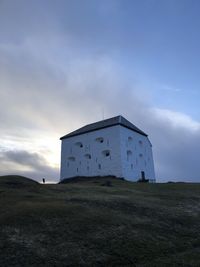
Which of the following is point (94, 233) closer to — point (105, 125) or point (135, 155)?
point (105, 125)

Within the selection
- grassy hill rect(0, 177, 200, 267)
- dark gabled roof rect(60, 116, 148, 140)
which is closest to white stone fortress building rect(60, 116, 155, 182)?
dark gabled roof rect(60, 116, 148, 140)

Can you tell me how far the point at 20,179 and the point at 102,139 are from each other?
2684cm

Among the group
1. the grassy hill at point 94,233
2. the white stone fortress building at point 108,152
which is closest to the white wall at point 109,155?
the white stone fortress building at point 108,152

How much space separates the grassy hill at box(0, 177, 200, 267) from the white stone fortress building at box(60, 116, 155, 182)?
32.2 meters

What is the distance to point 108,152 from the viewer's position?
58.8m

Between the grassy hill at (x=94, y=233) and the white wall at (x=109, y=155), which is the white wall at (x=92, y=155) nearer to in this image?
the white wall at (x=109, y=155)

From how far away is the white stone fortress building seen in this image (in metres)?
56.9

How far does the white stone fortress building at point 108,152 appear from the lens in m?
56.9

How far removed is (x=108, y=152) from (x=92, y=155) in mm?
3811

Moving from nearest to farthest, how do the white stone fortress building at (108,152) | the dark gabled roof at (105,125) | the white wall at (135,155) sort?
1. the white stone fortress building at (108,152)
2. the white wall at (135,155)
3. the dark gabled roof at (105,125)

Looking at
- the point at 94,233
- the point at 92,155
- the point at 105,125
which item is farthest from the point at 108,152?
the point at 94,233

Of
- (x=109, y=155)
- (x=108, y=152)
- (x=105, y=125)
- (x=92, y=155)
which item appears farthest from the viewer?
(x=92, y=155)

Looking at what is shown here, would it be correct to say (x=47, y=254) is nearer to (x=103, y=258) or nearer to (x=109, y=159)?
(x=103, y=258)

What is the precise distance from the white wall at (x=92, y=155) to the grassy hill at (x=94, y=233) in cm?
3218
